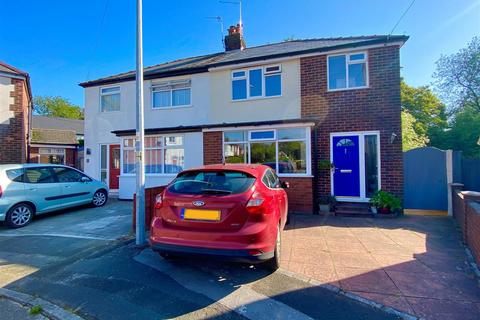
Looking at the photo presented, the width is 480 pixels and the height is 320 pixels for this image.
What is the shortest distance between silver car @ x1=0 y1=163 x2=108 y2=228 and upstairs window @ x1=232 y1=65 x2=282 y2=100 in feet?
20.2

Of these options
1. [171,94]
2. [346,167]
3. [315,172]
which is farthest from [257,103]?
[171,94]

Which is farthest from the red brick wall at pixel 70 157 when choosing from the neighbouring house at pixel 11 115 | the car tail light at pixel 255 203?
the car tail light at pixel 255 203

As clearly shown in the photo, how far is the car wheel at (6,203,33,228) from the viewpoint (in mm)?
6566

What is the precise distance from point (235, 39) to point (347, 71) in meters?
6.68

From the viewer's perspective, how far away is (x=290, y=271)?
389 centimetres

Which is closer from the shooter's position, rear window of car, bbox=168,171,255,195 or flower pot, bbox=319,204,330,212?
rear window of car, bbox=168,171,255,195

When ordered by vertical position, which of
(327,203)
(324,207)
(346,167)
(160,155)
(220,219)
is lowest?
(324,207)

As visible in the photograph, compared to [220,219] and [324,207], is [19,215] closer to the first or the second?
[220,219]

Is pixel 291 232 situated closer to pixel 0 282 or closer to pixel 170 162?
pixel 0 282

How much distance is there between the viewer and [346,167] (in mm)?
8609

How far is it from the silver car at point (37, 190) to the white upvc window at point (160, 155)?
228 centimetres

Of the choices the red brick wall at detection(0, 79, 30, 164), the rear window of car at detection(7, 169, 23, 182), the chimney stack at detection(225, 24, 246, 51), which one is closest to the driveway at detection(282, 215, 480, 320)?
the rear window of car at detection(7, 169, 23, 182)

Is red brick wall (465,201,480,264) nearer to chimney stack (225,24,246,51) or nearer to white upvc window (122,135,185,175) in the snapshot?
white upvc window (122,135,185,175)

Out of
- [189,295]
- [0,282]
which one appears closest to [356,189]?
[189,295]
